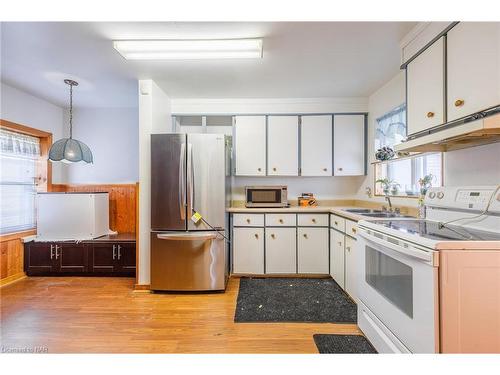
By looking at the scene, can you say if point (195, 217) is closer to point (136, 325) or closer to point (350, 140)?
point (136, 325)

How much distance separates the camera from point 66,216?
318cm

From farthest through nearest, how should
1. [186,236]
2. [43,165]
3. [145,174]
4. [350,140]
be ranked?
1. [43,165]
2. [350,140]
3. [145,174]
4. [186,236]

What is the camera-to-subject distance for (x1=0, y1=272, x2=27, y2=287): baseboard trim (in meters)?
2.88

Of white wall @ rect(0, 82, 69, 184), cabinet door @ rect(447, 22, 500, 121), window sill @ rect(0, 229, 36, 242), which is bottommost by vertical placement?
window sill @ rect(0, 229, 36, 242)

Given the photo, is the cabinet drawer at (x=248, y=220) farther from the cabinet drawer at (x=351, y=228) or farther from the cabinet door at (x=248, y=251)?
the cabinet drawer at (x=351, y=228)

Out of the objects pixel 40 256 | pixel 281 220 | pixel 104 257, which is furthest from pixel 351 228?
pixel 40 256

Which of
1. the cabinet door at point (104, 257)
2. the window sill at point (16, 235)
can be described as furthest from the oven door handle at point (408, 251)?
the window sill at point (16, 235)

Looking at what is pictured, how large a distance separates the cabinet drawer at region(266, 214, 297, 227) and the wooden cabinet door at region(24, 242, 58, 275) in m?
2.83

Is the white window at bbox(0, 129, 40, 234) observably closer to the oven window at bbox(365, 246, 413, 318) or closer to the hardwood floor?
the hardwood floor

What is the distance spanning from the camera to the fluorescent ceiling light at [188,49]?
1957 mm

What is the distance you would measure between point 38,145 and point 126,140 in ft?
3.86

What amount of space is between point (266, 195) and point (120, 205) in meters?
2.23

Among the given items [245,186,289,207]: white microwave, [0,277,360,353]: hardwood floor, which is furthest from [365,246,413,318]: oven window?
[245,186,289,207]: white microwave
